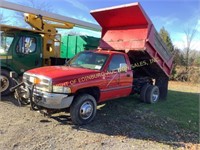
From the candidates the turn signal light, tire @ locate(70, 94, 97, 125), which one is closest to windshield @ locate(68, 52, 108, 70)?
tire @ locate(70, 94, 97, 125)

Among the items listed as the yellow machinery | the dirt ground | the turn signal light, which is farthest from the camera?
the yellow machinery

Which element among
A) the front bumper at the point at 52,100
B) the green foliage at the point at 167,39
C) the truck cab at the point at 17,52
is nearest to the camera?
→ the front bumper at the point at 52,100

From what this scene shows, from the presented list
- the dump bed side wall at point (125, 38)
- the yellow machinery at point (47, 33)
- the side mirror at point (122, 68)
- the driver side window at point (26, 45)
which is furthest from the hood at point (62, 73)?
the yellow machinery at point (47, 33)

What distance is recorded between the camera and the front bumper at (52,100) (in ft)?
18.3

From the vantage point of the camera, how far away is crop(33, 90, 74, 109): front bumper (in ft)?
18.3

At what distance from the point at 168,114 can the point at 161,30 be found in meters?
16.0

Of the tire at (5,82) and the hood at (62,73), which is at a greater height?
the hood at (62,73)

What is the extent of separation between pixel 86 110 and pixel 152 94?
12.1 feet

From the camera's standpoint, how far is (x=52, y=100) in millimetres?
5574

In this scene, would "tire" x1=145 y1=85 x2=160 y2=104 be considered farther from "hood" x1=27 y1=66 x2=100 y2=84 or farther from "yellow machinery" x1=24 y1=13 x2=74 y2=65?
"yellow machinery" x1=24 y1=13 x2=74 y2=65

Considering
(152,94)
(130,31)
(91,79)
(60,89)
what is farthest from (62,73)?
(152,94)

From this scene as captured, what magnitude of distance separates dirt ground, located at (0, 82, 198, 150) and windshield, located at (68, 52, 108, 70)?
1.49 metres

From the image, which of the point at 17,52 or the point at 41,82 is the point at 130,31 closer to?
the point at 41,82

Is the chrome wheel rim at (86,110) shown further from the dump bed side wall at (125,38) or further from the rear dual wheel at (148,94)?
the rear dual wheel at (148,94)
